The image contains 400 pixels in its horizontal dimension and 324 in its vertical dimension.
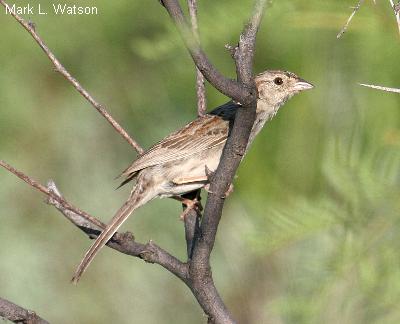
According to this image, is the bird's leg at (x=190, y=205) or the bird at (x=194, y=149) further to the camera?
the bird at (x=194, y=149)

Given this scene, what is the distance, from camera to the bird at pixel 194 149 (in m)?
5.12

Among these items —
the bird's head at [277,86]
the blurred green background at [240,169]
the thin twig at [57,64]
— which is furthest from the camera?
the bird's head at [277,86]

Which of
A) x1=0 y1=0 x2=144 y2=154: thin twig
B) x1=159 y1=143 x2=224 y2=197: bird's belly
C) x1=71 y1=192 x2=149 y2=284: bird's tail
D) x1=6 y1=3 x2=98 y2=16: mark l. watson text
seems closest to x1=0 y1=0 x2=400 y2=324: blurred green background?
x1=6 y1=3 x2=98 y2=16: mark l. watson text

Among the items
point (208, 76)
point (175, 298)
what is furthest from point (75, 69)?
point (208, 76)

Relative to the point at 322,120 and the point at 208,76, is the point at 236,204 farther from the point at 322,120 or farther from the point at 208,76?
the point at 208,76

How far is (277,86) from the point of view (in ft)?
17.0

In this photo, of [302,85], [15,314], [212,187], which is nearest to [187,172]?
[302,85]

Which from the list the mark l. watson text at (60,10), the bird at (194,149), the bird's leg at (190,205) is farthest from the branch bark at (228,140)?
the mark l. watson text at (60,10)

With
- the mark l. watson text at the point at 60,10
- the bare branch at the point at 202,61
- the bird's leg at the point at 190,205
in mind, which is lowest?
the bare branch at the point at 202,61

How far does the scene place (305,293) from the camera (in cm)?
448

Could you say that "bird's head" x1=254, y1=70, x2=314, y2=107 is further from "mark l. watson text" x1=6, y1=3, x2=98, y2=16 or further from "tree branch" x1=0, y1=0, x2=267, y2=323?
"mark l. watson text" x1=6, y1=3, x2=98, y2=16

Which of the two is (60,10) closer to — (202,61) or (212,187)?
(212,187)

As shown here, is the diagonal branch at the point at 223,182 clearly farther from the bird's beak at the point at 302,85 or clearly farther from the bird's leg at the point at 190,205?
the bird's beak at the point at 302,85

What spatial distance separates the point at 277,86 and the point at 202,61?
6.52 ft
